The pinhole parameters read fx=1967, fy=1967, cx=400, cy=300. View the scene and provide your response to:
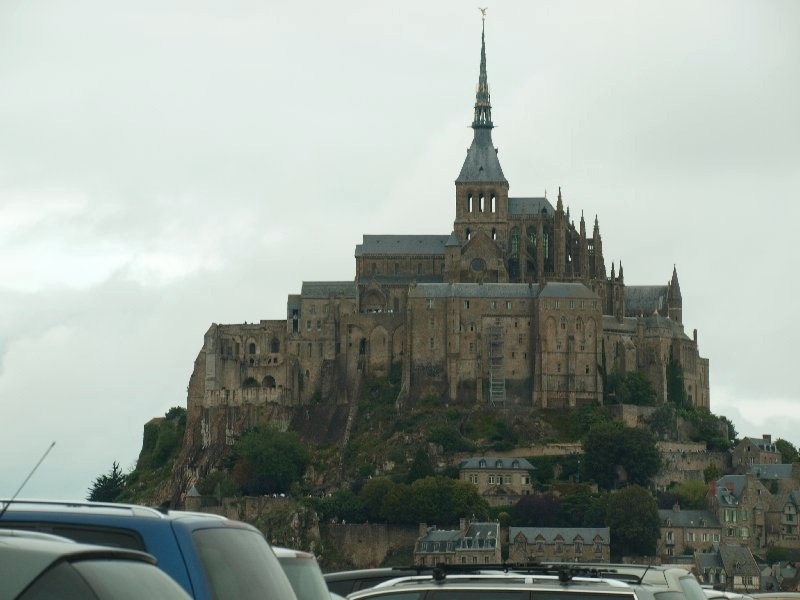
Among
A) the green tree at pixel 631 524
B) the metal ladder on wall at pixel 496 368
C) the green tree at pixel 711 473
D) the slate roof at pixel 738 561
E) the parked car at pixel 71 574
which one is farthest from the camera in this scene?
the green tree at pixel 711 473

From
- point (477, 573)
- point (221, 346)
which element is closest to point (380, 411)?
point (221, 346)

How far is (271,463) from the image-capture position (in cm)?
13312

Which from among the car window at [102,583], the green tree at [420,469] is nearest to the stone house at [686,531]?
the green tree at [420,469]

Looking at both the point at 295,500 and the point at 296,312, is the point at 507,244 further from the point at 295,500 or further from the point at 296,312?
the point at 295,500

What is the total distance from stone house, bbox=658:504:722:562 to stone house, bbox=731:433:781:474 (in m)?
9.85

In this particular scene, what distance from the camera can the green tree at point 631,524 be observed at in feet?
396

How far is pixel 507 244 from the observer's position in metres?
147

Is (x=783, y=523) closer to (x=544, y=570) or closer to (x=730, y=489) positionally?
(x=730, y=489)

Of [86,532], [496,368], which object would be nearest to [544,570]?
[86,532]

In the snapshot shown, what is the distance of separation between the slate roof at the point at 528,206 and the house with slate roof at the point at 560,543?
35.1 m

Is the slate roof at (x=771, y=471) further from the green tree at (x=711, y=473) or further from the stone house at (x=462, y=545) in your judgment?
the stone house at (x=462, y=545)

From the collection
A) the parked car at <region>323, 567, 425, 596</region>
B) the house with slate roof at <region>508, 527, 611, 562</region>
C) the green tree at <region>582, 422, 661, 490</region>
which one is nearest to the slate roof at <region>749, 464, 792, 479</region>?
the green tree at <region>582, 422, 661, 490</region>

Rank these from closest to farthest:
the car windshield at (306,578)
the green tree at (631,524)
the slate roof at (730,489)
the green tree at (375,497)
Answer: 1. the car windshield at (306,578)
2. the green tree at (631,524)
3. the green tree at (375,497)
4. the slate roof at (730,489)

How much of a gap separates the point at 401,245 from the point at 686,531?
35.8 meters
